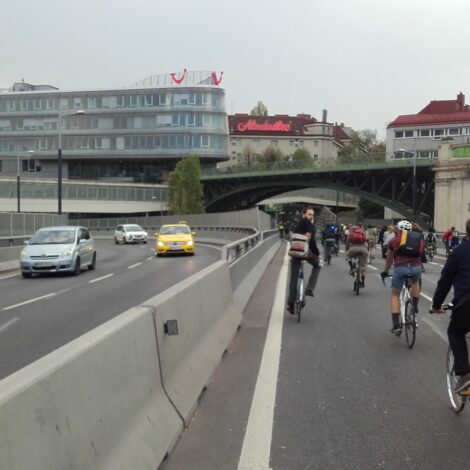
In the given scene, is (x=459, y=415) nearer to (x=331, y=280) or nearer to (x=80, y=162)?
(x=331, y=280)

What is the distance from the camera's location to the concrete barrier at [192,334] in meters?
4.70

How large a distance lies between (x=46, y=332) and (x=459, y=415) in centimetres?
588

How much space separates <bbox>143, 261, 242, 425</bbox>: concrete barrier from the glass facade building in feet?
288

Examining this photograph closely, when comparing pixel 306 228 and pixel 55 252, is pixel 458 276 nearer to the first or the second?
pixel 306 228

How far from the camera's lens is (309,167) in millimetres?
70812

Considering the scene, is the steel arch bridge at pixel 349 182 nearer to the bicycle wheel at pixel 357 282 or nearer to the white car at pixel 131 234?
the white car at pixel 131 234

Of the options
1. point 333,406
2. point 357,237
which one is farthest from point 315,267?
point 333,406

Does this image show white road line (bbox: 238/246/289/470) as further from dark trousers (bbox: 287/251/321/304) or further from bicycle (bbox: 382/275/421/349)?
bicycle (bbox: 382/275/421/349)

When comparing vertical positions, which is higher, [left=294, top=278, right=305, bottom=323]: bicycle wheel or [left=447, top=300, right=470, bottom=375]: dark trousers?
[left=447, top=300, right=470, bottom=375]: dark trousers

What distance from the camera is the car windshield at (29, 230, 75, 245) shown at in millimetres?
19281

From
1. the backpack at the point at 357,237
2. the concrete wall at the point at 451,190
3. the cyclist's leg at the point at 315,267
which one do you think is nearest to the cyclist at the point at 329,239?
the backpack at the point at 357,237

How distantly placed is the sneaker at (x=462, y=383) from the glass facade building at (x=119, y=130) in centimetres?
9077

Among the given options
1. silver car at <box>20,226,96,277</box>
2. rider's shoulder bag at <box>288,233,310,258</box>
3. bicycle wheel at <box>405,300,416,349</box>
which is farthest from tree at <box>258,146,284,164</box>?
bicycle wheel at <box>405,300,416,349</box>

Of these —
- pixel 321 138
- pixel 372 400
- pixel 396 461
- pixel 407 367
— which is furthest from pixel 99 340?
pixel 321 138
